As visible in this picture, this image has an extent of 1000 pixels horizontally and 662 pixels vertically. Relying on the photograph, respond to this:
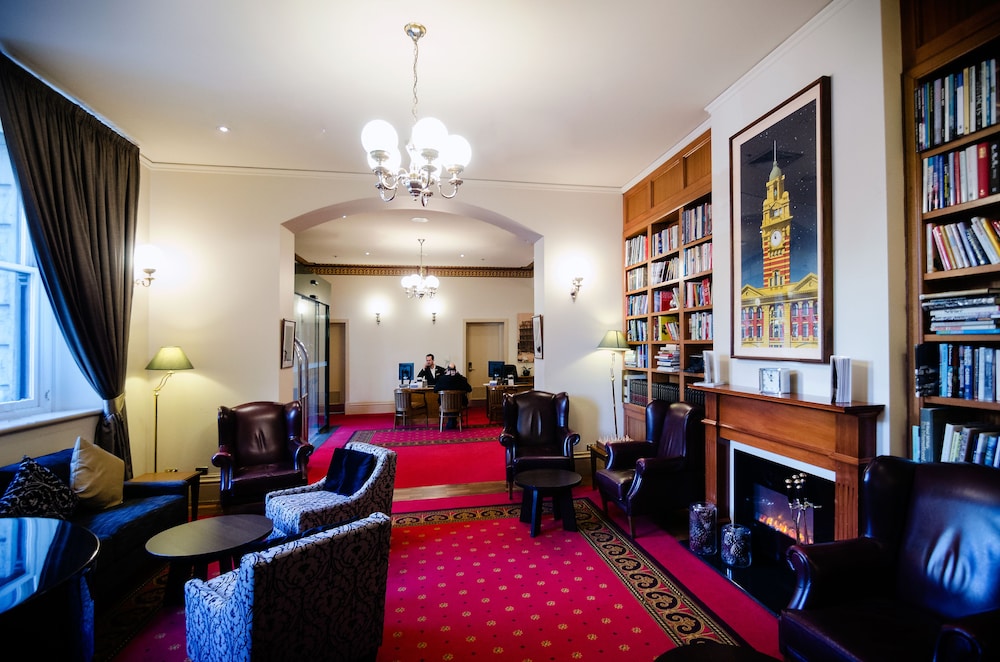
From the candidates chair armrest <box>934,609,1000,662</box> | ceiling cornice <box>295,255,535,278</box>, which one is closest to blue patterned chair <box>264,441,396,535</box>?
chair armrest <box>934,609,1000,662</box>

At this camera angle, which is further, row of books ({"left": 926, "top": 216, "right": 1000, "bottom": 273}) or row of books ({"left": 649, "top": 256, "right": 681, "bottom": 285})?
row of books ({"left": 649, "top": 256, "right": 681, "bottom": 285})

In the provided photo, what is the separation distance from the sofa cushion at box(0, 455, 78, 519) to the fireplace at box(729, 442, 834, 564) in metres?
4.50

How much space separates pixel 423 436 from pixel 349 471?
15.1 ft

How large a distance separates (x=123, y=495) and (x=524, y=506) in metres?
3.08

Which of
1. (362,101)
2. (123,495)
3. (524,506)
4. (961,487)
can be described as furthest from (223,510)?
(961,487)

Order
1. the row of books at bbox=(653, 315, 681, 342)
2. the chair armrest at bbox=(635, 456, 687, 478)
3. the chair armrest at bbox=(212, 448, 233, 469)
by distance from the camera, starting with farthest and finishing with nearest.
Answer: the row of books at bbox=(653, 315, 681, 342), the chair armrest at bbox=(212, 448, 233, 469), the chair armrest at bbox=(635, 456, 687, 478)

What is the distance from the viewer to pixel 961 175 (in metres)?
2.20

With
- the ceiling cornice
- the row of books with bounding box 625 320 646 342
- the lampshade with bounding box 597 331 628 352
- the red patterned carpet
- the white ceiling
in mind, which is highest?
the white ceiling

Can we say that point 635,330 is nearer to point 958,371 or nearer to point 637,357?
point 637,357

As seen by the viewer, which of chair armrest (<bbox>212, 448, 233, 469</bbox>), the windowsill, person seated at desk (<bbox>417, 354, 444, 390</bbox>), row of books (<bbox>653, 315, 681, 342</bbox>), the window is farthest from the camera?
person seated at desk (<bbox>417, 354, 444, 390</bbox>)

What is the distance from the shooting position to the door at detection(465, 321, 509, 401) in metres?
11.5

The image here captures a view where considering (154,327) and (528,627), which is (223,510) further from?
(528,627)

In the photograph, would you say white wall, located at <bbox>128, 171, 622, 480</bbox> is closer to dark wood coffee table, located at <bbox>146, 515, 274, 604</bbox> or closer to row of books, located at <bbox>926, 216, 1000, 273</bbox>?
dark wood coffee table, located at <bbox>146, 515, 274, 604</bbox>

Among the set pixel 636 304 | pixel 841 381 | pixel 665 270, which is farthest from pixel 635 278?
pixel 841 381
